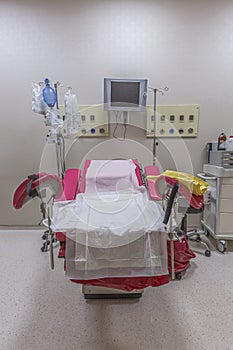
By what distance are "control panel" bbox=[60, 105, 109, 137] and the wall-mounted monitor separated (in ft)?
0.57

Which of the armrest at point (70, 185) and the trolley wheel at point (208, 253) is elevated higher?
the armrest at point (70, 185)

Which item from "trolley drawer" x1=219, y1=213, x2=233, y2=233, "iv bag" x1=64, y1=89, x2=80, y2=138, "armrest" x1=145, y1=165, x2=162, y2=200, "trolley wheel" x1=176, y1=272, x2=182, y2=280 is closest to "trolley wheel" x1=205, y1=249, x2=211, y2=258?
"trolley drawer" x1=219, y1=213, x2=233, y2=233

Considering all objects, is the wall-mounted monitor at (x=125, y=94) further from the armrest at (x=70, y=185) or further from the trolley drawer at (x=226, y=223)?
the trolley drawer at (x=226, y=223)

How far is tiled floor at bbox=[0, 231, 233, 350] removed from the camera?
115 cm

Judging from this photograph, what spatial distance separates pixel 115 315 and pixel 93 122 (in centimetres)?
197

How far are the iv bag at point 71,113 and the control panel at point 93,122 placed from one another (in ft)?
0.47

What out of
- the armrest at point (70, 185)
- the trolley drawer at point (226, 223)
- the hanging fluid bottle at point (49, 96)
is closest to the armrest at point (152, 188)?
the armrest at point (70, 185)

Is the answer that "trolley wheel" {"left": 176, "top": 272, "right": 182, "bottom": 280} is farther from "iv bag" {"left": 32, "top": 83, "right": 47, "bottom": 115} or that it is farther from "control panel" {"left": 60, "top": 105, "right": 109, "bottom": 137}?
"iv bag" {"left": 32, "top": 83, "right": 47, "bottom": 115}

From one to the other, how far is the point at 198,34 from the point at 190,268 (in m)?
2.54

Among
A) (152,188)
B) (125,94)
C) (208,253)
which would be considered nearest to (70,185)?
(152,188)

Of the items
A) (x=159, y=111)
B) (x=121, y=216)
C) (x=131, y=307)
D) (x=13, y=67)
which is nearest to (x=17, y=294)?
(x=131, y=307)

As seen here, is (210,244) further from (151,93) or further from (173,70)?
(173,70)

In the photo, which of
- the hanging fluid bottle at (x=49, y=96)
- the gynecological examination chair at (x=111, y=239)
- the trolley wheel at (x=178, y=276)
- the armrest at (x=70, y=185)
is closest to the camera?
the gynecological examination chair at (x=111, y=239)

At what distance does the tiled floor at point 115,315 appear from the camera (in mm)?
1150
